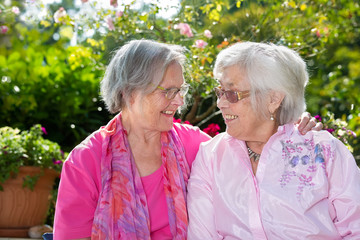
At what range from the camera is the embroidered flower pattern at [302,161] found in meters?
2.79

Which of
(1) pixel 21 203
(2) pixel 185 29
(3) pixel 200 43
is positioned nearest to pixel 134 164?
(3) pixel 200 43

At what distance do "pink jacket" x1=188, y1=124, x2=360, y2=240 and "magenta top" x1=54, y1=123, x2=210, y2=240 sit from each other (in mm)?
181

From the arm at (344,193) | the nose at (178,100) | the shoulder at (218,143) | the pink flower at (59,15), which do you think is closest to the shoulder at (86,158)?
the nose at (178,100)

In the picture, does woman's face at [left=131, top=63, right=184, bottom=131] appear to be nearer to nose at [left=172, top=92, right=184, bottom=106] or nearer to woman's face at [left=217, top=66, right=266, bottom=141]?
nose at [left=172, top=92, right=184, bottom=106]

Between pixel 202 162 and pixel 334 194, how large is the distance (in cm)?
73

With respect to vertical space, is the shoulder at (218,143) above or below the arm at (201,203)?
above

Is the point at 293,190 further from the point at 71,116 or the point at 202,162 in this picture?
the point at 71,116

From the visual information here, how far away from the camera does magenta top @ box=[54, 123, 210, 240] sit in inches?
111

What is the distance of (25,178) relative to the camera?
4.51 m

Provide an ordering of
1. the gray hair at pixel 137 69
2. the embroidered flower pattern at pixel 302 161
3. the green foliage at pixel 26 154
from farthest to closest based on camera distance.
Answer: the green foliage at pixel 26 154, the gray hair at pixel 137 69, the embroidered flower pattern at pixel 302 161

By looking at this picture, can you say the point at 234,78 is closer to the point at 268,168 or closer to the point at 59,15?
the point at 268,168

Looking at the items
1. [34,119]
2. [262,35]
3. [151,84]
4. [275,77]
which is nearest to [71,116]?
[34,119]

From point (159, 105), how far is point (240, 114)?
1.46 ft

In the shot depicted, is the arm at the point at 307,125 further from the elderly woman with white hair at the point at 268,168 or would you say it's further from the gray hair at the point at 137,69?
the gray hair at the point at 137,69
